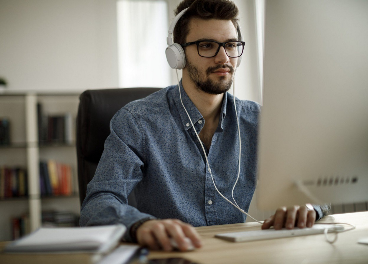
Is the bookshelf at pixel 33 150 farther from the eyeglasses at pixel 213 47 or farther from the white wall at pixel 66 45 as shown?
the eyeglasses at pixel 213 47

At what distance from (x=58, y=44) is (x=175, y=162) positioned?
Result: 264 cm

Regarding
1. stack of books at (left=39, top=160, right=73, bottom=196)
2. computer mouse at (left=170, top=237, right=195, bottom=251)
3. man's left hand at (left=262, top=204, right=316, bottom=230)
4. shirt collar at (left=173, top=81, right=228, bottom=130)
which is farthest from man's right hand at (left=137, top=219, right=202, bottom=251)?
stack of books at (left=39, top=160, right=73, bottom=196)

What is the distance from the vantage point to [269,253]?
628mm

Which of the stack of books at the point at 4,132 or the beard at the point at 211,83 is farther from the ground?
the beard at the point at 211,83

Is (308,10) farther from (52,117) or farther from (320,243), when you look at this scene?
(52,117)

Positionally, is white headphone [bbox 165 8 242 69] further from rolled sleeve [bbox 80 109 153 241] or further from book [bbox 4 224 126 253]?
book [bbox 4 224 126 253]

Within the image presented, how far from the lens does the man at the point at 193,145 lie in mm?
1034

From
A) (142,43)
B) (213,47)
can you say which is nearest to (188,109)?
(213,47)

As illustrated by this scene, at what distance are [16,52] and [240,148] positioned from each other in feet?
9.21

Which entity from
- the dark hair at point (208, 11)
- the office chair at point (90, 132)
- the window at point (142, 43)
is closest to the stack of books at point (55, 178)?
the window at point (142, 43)

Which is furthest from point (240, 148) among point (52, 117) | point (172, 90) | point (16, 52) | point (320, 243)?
point (16, 52)

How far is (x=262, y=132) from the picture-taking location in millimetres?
612

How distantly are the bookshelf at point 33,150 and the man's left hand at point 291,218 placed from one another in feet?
8.37

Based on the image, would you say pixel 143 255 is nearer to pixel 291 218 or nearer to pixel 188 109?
pixel 291 218
